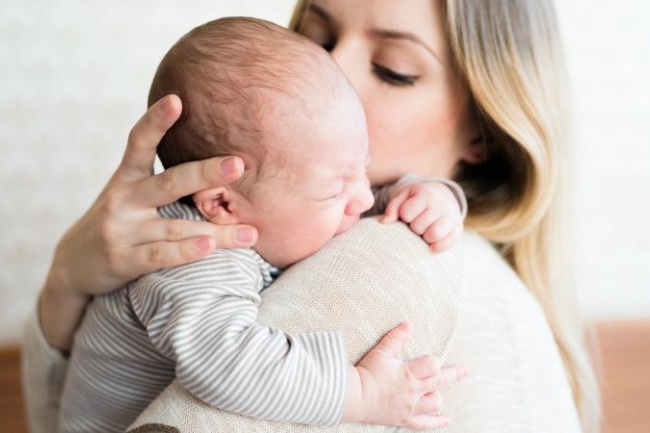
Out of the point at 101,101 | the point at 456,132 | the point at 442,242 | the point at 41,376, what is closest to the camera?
the point at 442,242

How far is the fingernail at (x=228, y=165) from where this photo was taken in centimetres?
98

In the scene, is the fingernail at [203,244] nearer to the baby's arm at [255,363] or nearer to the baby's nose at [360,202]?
the baby's arm at [255,363]

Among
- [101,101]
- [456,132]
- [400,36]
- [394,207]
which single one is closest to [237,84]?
[394,207]

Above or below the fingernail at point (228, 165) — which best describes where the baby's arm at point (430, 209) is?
below

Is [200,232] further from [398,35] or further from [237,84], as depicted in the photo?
[398,35]

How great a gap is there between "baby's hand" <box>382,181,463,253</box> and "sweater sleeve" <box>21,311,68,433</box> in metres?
0.65

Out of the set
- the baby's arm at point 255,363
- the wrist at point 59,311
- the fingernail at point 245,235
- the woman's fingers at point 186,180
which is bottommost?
the wrist at point 59,311

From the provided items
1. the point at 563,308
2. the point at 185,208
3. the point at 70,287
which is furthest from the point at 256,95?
the point at 563,308

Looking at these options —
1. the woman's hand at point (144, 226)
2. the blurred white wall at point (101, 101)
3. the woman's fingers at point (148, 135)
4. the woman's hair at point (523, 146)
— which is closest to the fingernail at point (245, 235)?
the woman's hand at point (144, 226)

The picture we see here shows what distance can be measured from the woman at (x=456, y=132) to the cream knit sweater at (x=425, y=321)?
8 centimetres

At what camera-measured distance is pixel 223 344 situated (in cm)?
91

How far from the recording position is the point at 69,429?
1256mm

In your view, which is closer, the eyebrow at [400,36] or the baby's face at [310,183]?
the baby's face at [310,183]

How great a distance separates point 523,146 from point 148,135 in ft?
2.37
